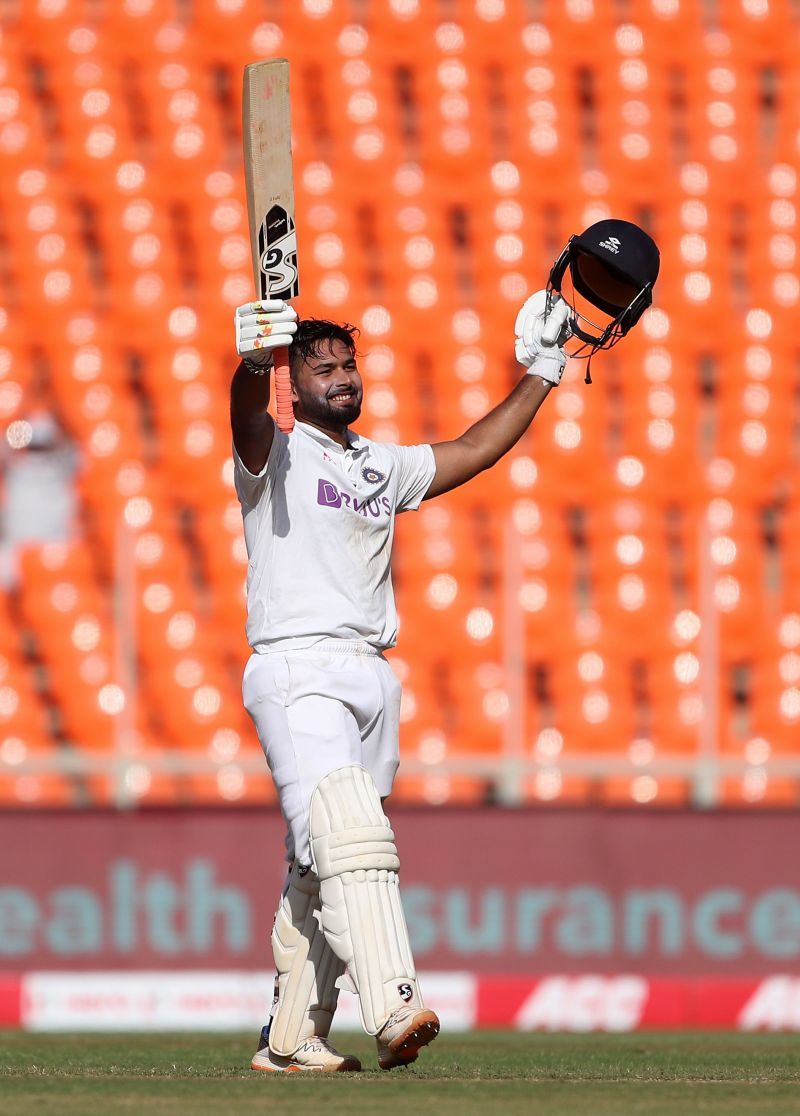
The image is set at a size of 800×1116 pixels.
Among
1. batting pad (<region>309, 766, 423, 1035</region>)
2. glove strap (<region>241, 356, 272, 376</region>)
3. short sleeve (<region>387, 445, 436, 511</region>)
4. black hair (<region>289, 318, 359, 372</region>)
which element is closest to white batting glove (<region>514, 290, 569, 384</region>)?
short sleeve (<region>387, 445, 436, 511</region>)

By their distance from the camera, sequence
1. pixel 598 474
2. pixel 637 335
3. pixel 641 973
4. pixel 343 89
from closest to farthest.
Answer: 1. pixel 641 973
2. pixel 598 474
3. pixel 637 335
4. pixel 343 89

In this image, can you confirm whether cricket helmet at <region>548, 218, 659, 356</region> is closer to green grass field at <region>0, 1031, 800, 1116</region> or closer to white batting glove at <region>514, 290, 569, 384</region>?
white batting glove at <region>514, 290, 569, 384</region>

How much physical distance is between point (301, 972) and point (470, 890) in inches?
151

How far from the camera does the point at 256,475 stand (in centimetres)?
443

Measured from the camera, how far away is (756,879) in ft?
27.2

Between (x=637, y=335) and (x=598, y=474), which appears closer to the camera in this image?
(x=598, y=474)

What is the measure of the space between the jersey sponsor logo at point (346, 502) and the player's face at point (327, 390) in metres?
0.17

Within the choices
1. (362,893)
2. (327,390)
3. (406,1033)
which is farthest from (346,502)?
(406,1033)

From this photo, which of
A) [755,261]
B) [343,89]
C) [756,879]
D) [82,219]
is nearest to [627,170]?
[755,261]

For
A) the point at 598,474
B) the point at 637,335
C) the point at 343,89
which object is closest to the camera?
the point at 598,474

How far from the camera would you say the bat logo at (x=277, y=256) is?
14.9 ft

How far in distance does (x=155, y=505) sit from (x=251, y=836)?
8.20 ft

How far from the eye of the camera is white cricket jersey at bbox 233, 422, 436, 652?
14.6ft

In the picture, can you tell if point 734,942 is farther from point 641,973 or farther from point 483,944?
point 483,944
